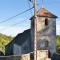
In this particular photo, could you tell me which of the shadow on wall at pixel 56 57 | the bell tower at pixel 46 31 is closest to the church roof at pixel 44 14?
the bell tower at pixel 46 31

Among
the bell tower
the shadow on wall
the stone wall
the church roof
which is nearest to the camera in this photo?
the stone wall

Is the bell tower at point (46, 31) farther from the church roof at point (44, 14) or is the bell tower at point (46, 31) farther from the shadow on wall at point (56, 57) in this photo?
the shadow on wall at point (56, 57)

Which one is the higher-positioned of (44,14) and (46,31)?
(44,14)

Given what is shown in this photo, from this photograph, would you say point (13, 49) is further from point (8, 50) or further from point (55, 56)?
point (55, 56)

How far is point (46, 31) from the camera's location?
50.0 meters

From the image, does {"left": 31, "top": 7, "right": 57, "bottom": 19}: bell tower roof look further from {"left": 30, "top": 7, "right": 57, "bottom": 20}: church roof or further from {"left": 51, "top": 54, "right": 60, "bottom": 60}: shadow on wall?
{"left": 51, "top": 54, "right": 60, "bottom": 60}: shadow on wall

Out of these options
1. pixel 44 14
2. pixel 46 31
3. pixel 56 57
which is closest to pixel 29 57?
pixel 56 57

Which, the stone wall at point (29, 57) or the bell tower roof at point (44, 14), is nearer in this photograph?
the stone wall at point (29, 57)

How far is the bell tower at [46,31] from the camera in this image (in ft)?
163

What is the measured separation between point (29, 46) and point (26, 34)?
11.9ft

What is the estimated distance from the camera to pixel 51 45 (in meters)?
49.8

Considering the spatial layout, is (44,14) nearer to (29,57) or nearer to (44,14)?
(44,14)

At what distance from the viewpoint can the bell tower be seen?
49.6m

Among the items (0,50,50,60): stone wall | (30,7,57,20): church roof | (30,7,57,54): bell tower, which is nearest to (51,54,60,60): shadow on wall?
(0,50,50,60): stone wall
